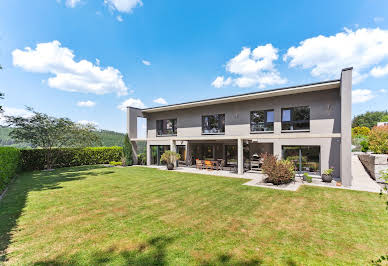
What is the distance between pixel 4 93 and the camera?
11.0 meters

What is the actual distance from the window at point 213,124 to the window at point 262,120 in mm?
2728

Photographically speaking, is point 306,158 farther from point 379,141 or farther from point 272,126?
point 379,141

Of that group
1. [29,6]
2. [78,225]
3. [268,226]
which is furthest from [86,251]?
[29,6]

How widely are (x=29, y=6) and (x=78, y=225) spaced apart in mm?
14935

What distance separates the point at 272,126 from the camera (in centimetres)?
1302

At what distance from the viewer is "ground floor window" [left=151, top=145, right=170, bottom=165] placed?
18531 millimetres

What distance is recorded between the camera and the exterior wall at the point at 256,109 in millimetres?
11031

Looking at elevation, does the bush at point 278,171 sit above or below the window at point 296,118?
below

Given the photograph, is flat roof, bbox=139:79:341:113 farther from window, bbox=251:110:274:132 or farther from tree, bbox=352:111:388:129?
tree, bbox=352:111:388:129

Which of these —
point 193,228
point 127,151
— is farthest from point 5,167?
point 193,228

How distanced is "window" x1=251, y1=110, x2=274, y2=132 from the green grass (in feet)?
21.3

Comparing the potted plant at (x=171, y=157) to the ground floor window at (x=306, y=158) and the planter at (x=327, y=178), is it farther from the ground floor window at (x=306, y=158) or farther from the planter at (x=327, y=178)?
the planter at (x=327, y=178)

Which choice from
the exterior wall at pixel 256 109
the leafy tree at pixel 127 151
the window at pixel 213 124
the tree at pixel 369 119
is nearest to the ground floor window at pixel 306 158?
the exterior wall at pixel 256 109

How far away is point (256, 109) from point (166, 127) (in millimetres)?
9706
